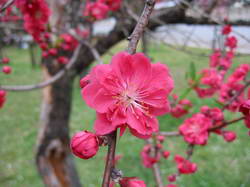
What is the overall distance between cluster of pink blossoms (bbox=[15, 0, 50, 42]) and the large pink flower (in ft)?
3.75

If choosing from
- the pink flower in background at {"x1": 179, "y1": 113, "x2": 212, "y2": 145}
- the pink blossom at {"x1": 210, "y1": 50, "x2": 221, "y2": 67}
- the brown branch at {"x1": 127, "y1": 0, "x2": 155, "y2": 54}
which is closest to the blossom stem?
the brown branch at {"x1": 127, "y1": 0, "x2": 155, "y2": 54}

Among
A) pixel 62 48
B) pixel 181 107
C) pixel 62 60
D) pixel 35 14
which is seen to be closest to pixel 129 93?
pixel 181 107

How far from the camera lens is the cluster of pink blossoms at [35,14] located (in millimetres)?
1630

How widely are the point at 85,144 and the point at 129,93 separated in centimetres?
21

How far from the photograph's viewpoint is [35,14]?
1781 mm

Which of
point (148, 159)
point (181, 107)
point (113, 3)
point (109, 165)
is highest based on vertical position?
point (113, 3)

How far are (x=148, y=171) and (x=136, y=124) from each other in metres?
3.13

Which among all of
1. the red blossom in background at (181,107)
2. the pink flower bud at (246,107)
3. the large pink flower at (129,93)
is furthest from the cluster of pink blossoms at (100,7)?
the pink flower bud at (246,107)

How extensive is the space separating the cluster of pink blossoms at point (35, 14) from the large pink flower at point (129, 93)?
1.14 meters

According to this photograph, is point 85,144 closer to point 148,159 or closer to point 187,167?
point 187,167

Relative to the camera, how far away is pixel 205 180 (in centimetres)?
331

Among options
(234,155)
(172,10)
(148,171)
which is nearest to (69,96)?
(172,10)

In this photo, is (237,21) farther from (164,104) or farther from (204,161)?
(204,161)

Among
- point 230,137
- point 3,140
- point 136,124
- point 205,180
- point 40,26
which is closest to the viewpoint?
point 136,124
